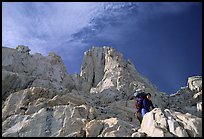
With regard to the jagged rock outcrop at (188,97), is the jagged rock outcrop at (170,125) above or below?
below

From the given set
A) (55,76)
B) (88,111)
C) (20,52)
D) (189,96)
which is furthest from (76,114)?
(189,96)

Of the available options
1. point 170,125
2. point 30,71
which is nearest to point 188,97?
point 30,71

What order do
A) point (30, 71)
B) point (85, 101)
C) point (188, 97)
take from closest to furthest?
point (85, 101) → point (30, 71) → point (188, 97)

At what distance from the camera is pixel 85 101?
3856 cm

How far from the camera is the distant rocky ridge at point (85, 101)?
80.2 feet

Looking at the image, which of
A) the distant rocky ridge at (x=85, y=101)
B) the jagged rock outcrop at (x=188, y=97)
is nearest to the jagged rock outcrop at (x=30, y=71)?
the distant rocky ridge at (x=85, y=101)

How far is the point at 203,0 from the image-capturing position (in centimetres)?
2559

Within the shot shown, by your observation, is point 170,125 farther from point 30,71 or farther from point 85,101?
point 30,71

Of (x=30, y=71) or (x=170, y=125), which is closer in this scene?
(x=170, y=125)

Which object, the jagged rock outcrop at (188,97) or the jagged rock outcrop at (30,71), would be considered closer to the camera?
the jagged rock outcrop at (30,71)

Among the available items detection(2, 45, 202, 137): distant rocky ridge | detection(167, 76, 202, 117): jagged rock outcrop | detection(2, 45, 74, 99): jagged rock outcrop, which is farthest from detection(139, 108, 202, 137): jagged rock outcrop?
detection(167, 76, 202, 117): jagged rock outcrop

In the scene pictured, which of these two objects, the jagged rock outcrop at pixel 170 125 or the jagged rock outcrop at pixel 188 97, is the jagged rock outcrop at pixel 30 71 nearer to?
the jagged rock outcrop at pixel 188 97

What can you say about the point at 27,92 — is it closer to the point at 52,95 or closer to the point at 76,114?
the point at 52,95

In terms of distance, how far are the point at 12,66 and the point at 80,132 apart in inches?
1008
